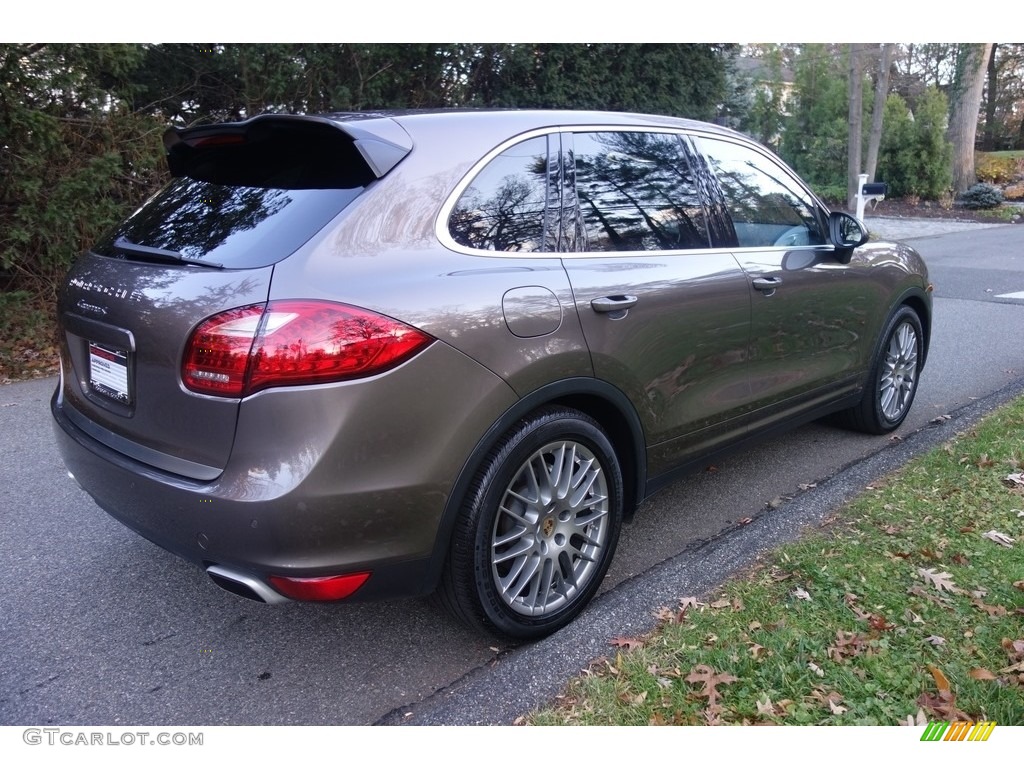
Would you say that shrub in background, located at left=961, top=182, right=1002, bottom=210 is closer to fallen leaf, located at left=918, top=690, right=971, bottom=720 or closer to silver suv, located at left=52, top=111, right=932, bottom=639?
silver suv, located at left=52, top=111, right=932, bottom=639

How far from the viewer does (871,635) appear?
2.78m

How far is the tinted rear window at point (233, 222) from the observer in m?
2.39

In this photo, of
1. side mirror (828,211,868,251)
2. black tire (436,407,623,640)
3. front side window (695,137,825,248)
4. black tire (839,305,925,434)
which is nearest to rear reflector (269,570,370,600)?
black tire (436,407,623,640)

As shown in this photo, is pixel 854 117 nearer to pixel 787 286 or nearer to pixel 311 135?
pixel 787 286

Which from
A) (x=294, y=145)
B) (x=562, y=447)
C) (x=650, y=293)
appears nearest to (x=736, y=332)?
(x=650, y=293)

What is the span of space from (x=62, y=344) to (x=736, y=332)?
2645 mm

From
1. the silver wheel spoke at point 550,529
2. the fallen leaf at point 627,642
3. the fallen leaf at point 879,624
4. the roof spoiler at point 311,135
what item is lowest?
the fallen leaf at point 627,642

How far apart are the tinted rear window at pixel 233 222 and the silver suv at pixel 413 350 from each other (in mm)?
11

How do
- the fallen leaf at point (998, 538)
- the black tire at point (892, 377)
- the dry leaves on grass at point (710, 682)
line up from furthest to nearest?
the black tire at point (892, 377)
the fallen leaf at point (998, 538)
the dry leaves on grass at point (710, 682)

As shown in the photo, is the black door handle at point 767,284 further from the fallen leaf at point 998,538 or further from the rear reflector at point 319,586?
the rear reflector at point 319,586

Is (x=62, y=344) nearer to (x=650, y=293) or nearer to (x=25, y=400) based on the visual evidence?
(x=650, y=293)

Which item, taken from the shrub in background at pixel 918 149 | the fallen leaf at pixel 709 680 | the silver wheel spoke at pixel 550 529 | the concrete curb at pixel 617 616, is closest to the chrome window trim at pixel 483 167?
the silver wheel spoke at pixel 550 529

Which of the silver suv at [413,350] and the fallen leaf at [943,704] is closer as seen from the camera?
the silver suv at [413,350]

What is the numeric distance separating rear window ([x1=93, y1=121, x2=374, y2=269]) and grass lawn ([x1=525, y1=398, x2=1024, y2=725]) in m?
1.64
